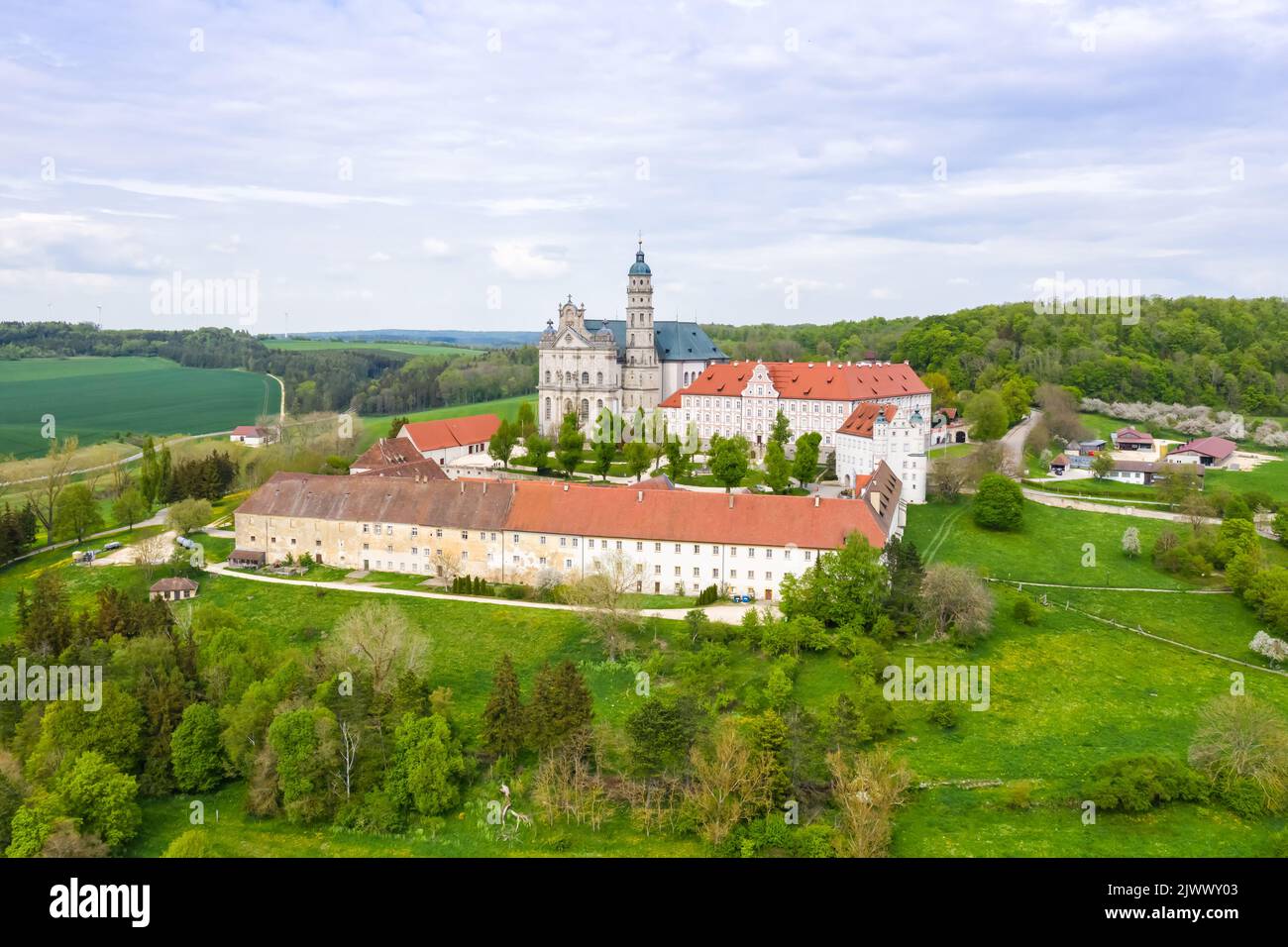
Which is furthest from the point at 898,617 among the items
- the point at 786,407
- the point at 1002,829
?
the point at 786,407

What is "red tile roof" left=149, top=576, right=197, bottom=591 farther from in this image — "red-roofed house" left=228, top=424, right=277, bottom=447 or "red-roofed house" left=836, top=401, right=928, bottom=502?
"red-roofed house" left=228, top=424, right=277, bottom=447

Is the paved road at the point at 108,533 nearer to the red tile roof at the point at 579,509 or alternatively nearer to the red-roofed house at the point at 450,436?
the red tile roof at the point at 579,509

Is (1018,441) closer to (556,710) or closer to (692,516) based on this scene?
Answer: (692,516)

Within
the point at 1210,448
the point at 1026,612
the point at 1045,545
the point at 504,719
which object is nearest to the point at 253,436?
the point at 504,719

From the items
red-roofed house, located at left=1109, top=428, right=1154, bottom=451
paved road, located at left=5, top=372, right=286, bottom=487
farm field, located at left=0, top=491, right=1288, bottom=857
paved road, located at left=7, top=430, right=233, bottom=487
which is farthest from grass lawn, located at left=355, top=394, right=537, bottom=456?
red-roofed house, located at left=1109, top=428, right=1154, bottom=451

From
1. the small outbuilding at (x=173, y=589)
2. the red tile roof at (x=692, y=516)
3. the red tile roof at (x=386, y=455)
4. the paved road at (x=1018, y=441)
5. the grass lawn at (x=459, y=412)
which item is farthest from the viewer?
the grass lawn at (x=459, y=412)

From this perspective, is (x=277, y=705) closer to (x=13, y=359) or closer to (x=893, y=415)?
(x=893, y=415)

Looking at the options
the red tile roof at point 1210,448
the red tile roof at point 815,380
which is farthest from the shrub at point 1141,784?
the red tile roof at point 1210,448
